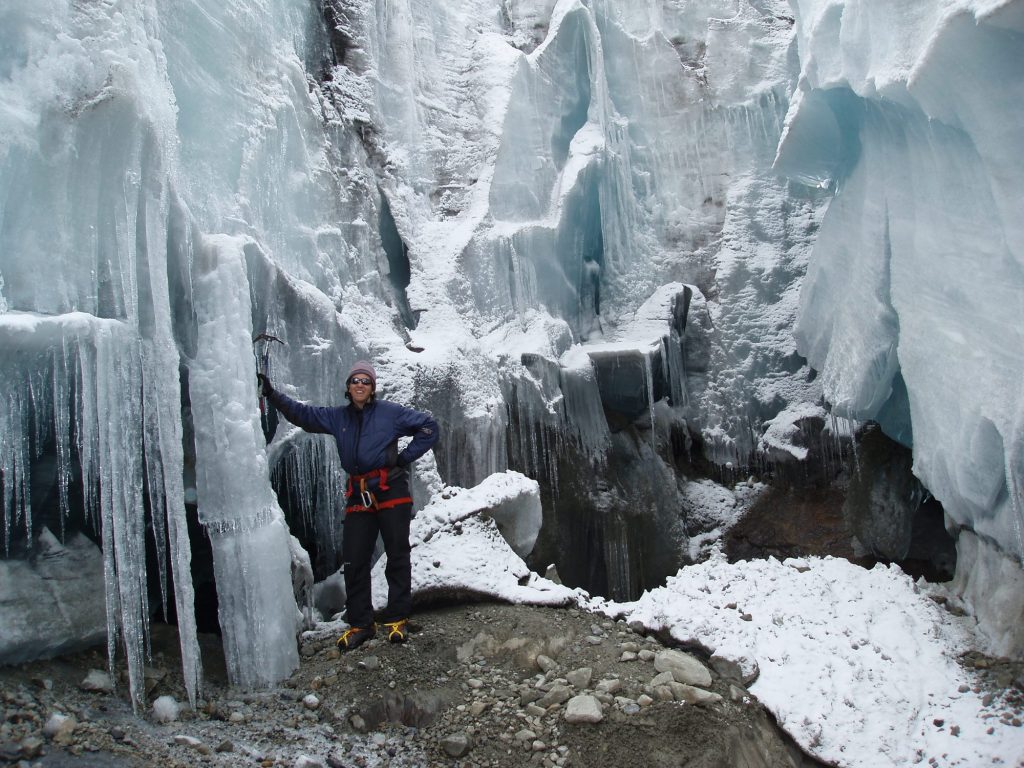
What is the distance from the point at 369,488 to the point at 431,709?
4.23 feet

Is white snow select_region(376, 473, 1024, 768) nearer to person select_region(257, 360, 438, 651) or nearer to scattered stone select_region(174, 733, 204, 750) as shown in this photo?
person select_region(257, 360, 438, 651)

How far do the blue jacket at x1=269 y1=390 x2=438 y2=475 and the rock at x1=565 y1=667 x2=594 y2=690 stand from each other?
1550 millimetres

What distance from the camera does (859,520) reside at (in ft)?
32.2

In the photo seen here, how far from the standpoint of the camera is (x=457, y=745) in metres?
4.00

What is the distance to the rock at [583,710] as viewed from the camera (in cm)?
429

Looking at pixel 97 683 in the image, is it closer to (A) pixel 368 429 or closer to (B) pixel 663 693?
(A) pixel 368 429

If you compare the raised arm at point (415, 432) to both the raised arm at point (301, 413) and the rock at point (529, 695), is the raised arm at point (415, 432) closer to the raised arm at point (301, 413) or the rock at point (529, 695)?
the raised arm at point (301, 413)

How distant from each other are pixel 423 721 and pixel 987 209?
17.9 feet

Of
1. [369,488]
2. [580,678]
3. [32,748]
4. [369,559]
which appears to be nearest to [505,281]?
[369,488]

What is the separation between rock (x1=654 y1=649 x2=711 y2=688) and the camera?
486cm

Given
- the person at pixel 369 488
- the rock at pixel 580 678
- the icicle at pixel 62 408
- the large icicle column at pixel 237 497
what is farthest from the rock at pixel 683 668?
the icicle at pixel 62 408

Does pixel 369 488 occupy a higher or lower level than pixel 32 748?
higher

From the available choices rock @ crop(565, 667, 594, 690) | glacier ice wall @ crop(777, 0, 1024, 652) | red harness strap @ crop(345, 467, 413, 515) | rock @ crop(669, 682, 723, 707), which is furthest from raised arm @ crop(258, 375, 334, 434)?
glacier ice wall @ crop(777, 0, 1024, 652)

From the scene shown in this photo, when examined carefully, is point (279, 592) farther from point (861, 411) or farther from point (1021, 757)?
point (861, 411)
